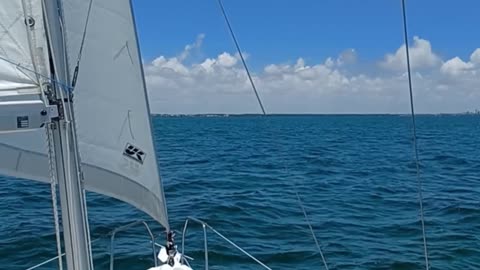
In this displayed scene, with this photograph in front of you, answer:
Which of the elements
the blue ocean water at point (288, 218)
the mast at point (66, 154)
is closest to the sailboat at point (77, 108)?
the mast at point (66, 154)

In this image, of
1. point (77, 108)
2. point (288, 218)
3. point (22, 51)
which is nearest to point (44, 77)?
point (22, 51)

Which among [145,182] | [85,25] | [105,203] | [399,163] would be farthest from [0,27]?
[399,163]

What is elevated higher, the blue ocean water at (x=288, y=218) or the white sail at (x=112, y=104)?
the white sail at (x=112, y=104)

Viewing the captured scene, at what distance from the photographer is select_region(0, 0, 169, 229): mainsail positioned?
266 cm

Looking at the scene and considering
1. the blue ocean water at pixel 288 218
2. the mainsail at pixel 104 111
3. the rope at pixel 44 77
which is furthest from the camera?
the blue ocean water at pixel 288 218

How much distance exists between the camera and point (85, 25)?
2.73m

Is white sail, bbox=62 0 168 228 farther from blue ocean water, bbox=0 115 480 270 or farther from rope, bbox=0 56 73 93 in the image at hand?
blue ocean water, bbox=0 115 480 270

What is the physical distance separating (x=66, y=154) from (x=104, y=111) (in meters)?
0.49

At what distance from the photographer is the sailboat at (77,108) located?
2.42 metres

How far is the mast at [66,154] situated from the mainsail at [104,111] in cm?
10

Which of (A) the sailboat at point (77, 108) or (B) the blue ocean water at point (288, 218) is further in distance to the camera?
(B) the blue ocean water at point (288, 218)

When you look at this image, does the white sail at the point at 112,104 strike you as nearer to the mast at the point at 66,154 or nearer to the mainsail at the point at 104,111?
the mainsail at the point at 104,111

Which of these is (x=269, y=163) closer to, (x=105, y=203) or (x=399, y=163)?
(x=399, y=163)

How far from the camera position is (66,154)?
2432 millimetres
